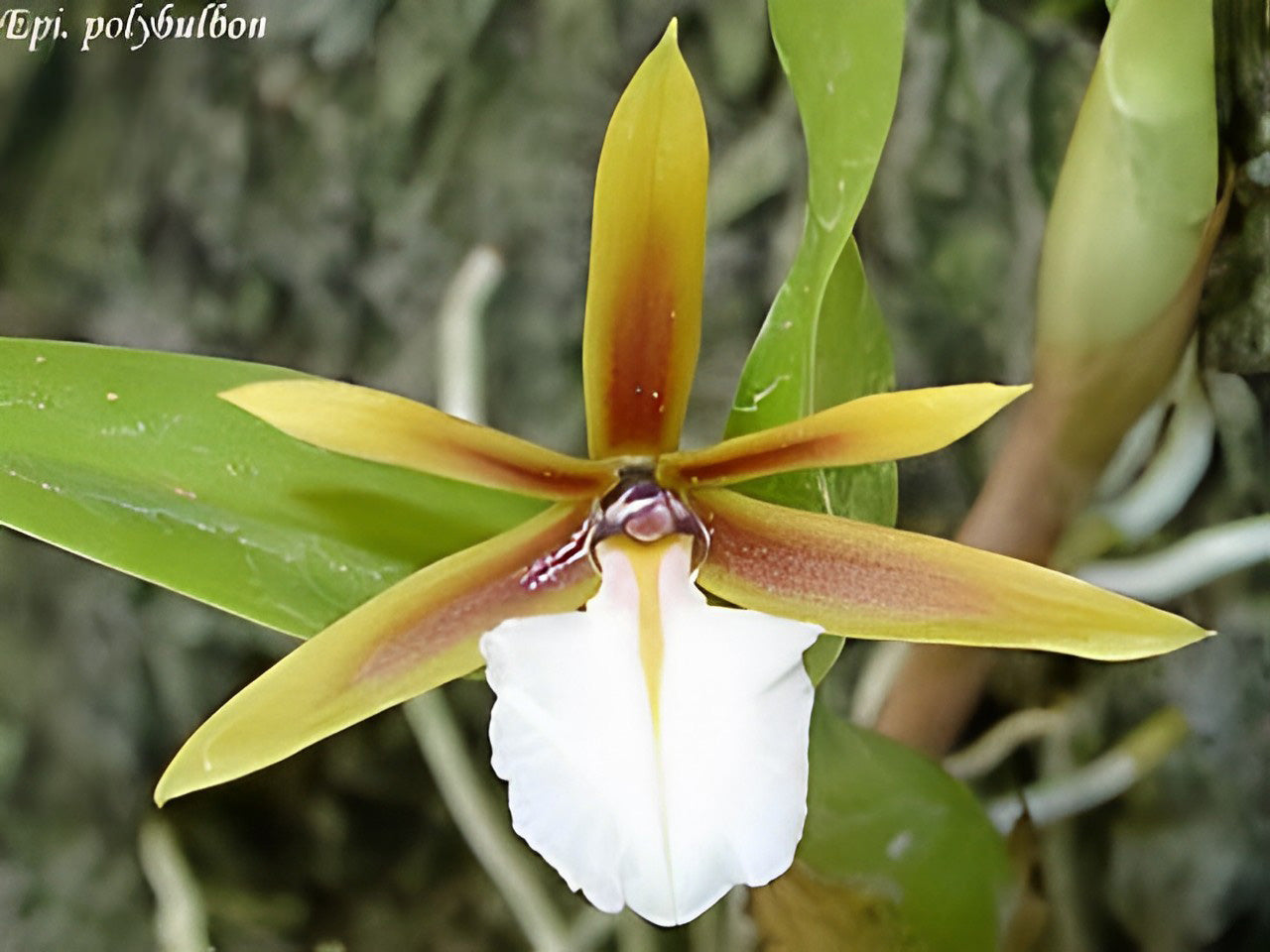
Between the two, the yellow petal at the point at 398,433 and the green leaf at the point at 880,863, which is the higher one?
the yellow petal at the point at 398,433

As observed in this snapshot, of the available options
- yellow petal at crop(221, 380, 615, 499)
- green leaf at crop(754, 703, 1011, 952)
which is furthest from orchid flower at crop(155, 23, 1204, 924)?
green leaf at crop(754, 703, 1011, 952)

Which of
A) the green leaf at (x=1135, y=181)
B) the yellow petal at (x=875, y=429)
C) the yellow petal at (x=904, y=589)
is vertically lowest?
the yellow petal at (x=904, y=589)

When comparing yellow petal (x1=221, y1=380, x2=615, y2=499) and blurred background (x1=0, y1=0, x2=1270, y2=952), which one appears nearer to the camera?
yellow petal (x1=221, y1=380, x2=615, y2=499)

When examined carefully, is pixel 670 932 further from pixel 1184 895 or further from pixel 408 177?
pixel 408 177

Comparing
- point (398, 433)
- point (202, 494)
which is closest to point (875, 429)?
point (398, 433)

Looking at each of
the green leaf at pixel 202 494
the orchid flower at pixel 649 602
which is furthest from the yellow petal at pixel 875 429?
the green leaf at pixel 202 494

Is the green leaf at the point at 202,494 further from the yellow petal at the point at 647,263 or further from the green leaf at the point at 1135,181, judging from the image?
the green leaf at the point at 1135,181

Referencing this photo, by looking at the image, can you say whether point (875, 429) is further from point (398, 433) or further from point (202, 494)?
point (202, 494)

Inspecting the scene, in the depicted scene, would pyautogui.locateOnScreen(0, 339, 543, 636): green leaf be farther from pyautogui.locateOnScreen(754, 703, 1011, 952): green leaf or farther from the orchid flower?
pyautogui.locateOnScreen(754, 703, 1011, 952): green leaf
